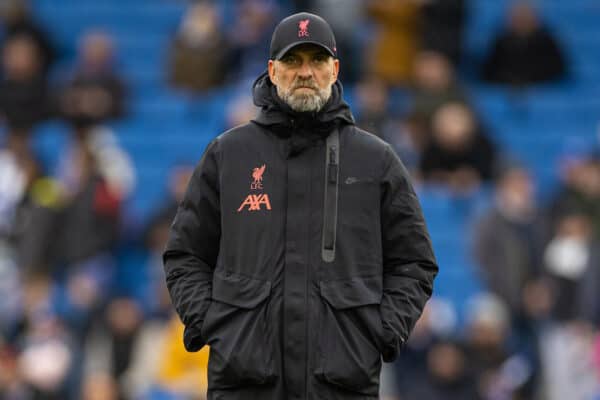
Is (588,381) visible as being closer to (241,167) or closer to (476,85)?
(476,85)

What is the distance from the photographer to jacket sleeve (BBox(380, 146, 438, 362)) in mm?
5625

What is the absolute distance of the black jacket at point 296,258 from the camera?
18.0ft

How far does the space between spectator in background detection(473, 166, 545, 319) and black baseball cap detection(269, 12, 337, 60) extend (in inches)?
298

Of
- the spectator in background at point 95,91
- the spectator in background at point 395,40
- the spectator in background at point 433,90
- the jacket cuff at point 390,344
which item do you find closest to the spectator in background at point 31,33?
the spectator in background at point 95,91

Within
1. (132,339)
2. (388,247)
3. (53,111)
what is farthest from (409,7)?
(388,247)

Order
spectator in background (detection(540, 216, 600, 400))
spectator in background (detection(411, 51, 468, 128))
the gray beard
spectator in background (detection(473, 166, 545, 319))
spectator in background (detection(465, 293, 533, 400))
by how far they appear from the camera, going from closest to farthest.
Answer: the gray beard → spectator in background (detection(465, 293, 533, 400)) → spectator in background (detection(540, 216, 600, 400)) → spectator in background (detection(473, 166, 545, 319)) → spectator in background (detection(411, 51, 468, 128))

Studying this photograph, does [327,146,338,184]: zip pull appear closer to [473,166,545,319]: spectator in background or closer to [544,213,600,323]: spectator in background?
[544,213,600,323]: spectator in background

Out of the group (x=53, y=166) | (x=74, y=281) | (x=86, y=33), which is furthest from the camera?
(x=86, y=33)

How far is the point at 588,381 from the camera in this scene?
40.6 ft

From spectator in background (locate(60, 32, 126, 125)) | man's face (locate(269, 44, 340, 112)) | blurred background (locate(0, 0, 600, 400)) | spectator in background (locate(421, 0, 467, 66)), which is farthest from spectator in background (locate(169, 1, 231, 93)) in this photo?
man's face (locate(269, 44, 340, 112))

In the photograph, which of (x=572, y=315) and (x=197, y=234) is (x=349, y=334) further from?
(x=572, y=315)

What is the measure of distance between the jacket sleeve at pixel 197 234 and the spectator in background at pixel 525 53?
1054 centimetres

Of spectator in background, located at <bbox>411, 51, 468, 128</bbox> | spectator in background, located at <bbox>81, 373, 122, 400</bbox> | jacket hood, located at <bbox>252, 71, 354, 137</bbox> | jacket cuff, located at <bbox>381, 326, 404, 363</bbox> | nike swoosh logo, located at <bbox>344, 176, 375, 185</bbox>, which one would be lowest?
spectator in background, located at <bbox>81, 373, 122, 400</bbox>

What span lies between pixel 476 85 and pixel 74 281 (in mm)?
5029
